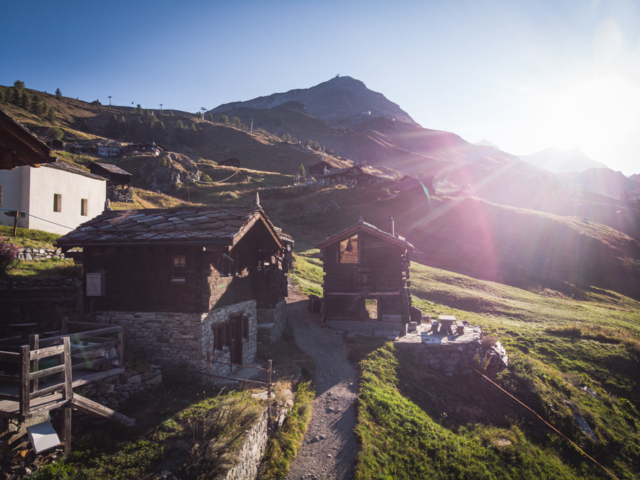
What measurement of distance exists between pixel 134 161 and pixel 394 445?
89.6 meters

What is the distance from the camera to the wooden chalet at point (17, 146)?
671cm

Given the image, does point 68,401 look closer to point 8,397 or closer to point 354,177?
point 8,397

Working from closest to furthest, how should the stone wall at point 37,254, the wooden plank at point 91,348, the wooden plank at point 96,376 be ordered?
the wooden plank at point 96,376 → the wooden plank at point 91,348 → the stone wall at point 37,254

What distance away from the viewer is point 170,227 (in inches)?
562

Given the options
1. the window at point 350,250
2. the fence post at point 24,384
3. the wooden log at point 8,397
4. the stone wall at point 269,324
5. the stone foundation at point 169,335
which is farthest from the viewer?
the window at point 350,250

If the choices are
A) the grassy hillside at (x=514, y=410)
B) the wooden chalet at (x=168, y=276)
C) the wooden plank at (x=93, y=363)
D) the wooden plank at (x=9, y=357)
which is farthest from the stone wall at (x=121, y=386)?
the grassy hillside at (x=514, y=410)

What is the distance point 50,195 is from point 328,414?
28.1m

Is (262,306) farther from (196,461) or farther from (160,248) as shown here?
(196,461)

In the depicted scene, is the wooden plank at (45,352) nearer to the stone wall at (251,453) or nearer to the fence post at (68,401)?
the fence post at (68,401)

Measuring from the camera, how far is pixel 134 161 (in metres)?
83.9

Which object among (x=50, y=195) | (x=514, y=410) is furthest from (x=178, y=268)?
(x=50, y=195)

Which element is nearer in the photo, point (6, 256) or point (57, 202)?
point (6, 256)

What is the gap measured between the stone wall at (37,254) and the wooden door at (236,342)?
1400cm

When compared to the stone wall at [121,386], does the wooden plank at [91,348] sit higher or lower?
higher
